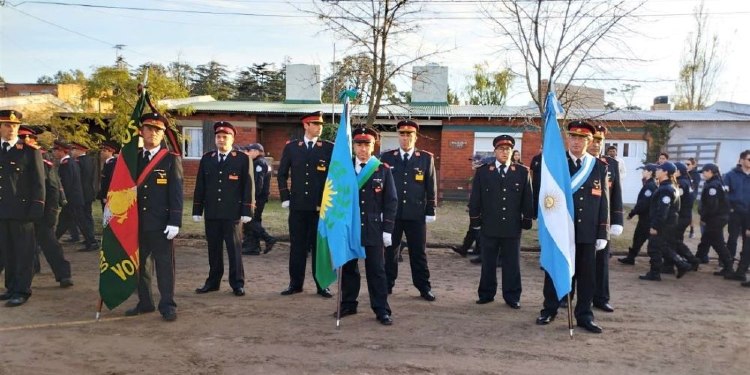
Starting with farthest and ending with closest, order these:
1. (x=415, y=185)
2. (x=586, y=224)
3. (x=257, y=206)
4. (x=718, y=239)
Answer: (x=257, y=206) < (x=718, y=239) < (x=415, y=185) < (x=586, y=224)

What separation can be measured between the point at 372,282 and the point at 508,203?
6.63ft

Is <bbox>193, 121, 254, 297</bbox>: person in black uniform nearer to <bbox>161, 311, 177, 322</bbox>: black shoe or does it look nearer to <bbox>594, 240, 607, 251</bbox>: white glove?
<bbox>161, 311, 177, 322</bbox>: black shoe

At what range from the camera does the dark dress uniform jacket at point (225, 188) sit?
680 centimetres

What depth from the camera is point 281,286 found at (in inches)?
289

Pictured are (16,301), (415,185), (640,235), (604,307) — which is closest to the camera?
(16,301)

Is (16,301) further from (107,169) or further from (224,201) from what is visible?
(107,169)

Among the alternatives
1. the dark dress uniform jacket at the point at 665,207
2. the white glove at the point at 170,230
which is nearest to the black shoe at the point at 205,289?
the white glove at the point at 170,230

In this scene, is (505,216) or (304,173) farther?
(304,173)

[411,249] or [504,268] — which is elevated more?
[411,249]

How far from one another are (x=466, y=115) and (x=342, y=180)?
48.1 ft

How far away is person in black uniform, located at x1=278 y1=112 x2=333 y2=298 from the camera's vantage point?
22.8ft

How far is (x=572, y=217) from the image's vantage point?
18.4ft

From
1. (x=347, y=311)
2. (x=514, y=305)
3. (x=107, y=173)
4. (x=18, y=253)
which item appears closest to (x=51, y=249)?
(x=18, y=253)

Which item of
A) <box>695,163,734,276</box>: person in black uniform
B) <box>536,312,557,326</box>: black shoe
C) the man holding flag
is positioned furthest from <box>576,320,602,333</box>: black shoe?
<box>695,163,734,276</box>: person in black uniform
